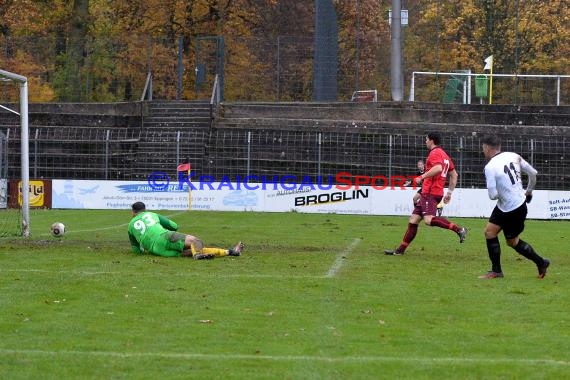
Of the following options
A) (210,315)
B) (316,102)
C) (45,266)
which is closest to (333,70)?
(316,102)

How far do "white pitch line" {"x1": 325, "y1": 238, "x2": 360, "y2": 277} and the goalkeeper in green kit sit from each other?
5.62 ft

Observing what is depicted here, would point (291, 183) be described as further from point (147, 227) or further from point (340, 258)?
point (147, 227)

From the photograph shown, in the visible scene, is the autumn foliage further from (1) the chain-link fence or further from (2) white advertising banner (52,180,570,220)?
(2) white advertising banner (52,180,570,220)

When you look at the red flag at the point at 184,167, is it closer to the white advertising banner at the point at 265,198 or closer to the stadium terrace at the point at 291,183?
the stadium terrace at the point at 291,183

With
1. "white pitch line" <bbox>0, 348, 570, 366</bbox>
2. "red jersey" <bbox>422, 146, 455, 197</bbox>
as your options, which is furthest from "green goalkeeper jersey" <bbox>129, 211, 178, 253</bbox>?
"white pitch line" <bbox>0, 348, 570, 366</bbox>

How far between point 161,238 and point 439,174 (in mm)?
4376

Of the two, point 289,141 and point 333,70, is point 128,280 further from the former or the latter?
point 333,70

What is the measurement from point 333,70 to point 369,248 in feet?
69.2

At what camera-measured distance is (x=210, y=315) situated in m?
10.3

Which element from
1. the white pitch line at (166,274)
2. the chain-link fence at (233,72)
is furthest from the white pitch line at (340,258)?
the chain-link fence at (233,72)

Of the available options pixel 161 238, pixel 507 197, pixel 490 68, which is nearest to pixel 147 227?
pixel 161 238

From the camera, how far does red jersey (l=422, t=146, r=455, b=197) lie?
16703 mm

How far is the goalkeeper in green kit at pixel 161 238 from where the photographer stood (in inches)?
617

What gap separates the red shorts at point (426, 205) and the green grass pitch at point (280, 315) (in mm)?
711
